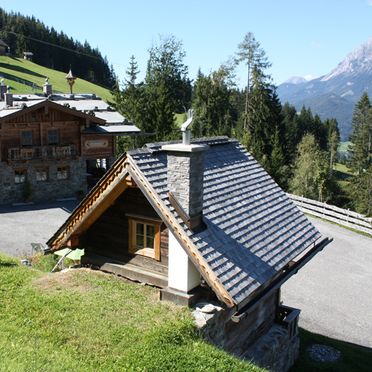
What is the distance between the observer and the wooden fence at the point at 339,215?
28984mm

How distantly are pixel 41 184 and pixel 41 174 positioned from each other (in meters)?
0.68

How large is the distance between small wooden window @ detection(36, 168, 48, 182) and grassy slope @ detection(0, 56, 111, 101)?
41.5 m

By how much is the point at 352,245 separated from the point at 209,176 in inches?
642

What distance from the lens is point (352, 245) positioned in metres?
26.3

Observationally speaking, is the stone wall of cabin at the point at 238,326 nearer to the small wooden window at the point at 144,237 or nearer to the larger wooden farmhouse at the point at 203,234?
the larger wooden farmhouse at the point at 203,234

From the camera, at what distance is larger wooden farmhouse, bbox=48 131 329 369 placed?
10336mm

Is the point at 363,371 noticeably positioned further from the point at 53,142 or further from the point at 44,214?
the point at 53,142

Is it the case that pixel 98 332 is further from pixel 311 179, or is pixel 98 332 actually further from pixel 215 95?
pixel 215 95

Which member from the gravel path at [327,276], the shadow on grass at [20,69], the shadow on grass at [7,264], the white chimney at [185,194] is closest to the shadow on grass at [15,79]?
the shadow on grass at [20,69]

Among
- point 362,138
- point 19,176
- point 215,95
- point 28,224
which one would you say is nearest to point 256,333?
point 28,224

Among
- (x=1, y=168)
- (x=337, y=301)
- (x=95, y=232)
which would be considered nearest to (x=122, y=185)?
(x=95, y=232)

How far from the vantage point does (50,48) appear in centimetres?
11212

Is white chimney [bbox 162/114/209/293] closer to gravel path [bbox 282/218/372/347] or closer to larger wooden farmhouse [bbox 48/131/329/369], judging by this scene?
larger wooden farmhouse [bbox 48/131/329/369]

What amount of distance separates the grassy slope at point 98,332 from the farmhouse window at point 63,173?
21316mm
